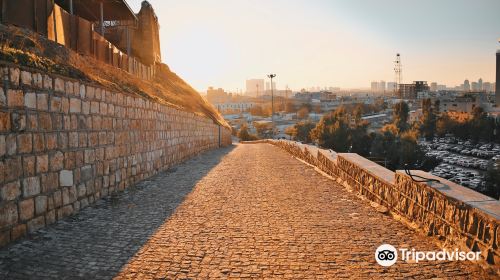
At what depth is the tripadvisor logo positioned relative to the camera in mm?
3730

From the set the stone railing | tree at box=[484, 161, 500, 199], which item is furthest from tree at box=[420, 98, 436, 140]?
the stone railing

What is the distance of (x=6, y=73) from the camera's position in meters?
4.34

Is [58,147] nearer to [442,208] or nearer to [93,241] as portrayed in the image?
[93,241]

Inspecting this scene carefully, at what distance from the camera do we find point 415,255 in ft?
13.0

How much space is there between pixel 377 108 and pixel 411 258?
163 metres

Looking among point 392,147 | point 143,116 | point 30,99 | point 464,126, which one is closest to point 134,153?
point 143,116

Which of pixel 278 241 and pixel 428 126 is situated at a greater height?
pixel 278 241

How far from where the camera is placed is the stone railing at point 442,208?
11.1ft

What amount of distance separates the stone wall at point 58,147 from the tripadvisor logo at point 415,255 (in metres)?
4.01

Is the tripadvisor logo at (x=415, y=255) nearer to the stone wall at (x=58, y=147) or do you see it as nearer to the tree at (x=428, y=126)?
the stone wall at (x=58, y=147)

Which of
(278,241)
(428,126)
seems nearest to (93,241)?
(278,241)

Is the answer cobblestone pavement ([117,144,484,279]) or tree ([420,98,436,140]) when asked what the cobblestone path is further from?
tree ([420,98,436,140])

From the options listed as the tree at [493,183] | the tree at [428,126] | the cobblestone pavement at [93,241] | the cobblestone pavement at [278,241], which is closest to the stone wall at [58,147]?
the cobblestone pavement at [93,241]

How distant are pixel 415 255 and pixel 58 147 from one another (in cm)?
472
